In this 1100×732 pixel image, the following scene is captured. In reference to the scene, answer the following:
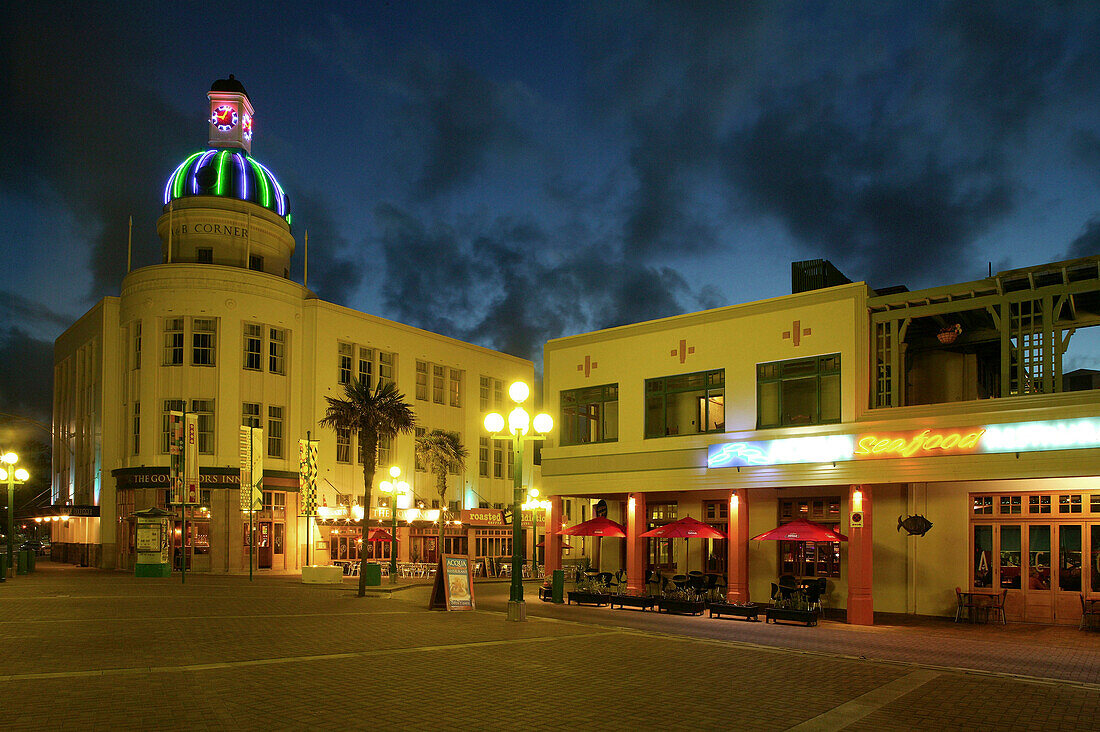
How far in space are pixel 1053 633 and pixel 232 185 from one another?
140ft

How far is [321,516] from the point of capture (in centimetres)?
4481

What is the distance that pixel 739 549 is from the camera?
25.0 meters

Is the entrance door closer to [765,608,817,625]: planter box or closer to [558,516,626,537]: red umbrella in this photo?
[558,516,626,537]: red umbrella

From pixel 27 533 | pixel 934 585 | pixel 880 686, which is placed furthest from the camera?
pixel 27 533

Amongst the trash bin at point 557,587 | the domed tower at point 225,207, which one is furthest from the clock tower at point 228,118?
the trash bin at point 557,587

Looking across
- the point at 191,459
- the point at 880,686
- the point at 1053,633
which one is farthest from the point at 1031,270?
the point at 191,459

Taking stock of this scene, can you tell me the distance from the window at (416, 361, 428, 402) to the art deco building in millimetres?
67

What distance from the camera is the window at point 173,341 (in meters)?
43.3

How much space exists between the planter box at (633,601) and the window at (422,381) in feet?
95.9

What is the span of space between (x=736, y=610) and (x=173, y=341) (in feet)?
107

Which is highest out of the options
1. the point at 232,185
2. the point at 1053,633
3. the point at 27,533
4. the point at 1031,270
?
the point at 232,185

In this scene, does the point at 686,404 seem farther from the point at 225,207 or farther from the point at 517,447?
the point at 225,207

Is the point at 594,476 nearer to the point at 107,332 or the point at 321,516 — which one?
the point at 321,516

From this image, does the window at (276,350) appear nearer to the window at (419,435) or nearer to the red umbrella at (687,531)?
the window at (419,435)
